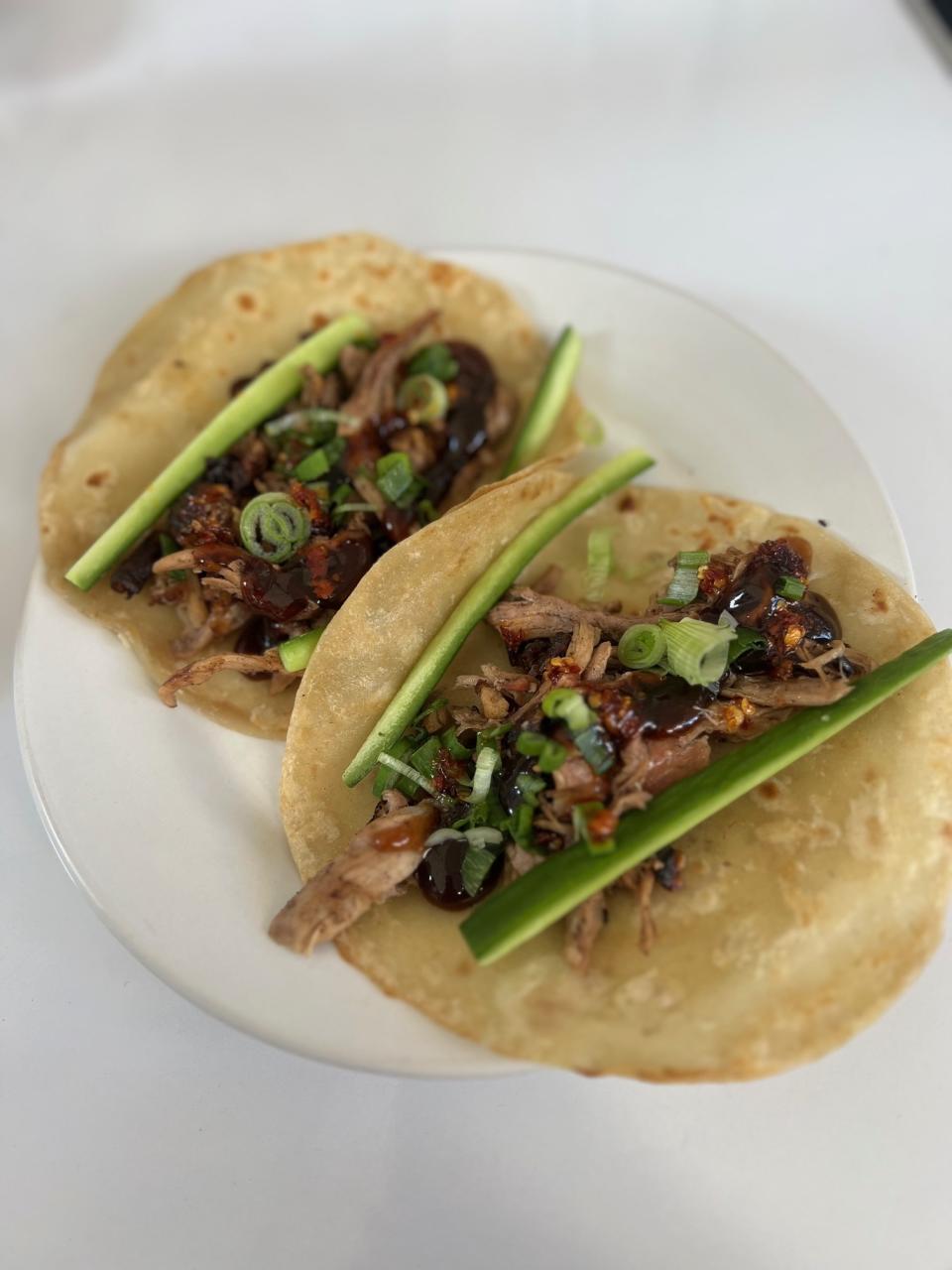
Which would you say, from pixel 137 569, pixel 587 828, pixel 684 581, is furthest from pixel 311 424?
pixel 587 828

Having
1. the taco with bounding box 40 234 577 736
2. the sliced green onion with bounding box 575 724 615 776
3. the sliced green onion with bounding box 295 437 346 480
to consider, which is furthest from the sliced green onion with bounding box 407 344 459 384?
the sliced green onion with bounding box 575 724 615 776

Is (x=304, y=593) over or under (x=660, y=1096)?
over

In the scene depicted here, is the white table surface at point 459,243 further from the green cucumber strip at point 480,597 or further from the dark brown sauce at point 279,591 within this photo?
the dark brown sauce at point 279,591

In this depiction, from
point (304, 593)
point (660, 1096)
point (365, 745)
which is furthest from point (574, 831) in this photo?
point (304, 593)

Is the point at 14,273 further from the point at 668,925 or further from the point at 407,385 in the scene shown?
the point at 668,925

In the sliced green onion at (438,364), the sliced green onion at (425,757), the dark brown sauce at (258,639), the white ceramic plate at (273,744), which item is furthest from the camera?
the sliced green onion at (438,364)

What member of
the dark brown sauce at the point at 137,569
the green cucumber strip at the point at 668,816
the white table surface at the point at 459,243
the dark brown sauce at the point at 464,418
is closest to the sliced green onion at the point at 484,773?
the green cucumber strip at the point at 668,816
